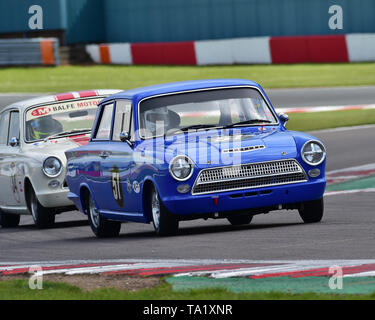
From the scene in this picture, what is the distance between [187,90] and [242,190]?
1.48m

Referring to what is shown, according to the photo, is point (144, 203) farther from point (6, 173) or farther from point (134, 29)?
point (134, 29)

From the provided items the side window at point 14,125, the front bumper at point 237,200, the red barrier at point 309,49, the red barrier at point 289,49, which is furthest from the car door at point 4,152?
the red barrier at point 289,49

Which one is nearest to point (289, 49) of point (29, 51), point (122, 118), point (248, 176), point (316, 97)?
point (316, 97)

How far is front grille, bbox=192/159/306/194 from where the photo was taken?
32.9 ft

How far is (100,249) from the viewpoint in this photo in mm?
10203

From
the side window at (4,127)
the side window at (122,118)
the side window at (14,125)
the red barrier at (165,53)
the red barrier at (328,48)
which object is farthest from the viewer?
the red barrier at (165,53)

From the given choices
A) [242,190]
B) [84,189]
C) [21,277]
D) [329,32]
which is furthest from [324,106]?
[21,277]

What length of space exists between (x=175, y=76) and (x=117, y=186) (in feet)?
69.2

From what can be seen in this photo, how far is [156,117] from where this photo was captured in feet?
36.1

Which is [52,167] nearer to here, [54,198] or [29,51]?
[54,198]

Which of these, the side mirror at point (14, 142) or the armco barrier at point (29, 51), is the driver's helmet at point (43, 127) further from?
the armco barrier at point (29, 51)

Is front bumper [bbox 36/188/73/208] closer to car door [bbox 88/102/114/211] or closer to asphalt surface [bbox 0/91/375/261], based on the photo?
asphalt surface [bbox 0/91/375/261]

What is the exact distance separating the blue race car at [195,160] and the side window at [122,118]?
0.01 metres

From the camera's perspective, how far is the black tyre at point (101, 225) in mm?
11781
